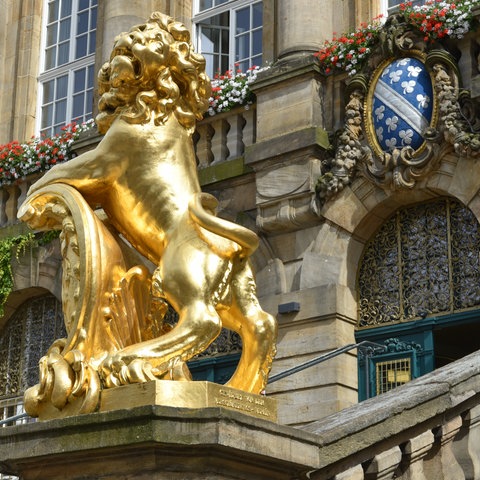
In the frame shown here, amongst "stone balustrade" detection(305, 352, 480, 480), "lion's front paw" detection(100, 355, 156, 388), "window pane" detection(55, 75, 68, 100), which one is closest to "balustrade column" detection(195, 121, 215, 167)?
"window pane" detection(55, 75, 68, 100)

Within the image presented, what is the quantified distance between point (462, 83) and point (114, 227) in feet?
21.7

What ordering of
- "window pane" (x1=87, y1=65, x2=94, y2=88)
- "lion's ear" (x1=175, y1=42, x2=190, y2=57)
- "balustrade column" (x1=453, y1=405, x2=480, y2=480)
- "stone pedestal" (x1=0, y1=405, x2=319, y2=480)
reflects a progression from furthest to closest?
"window pane" (x1=87, y1=65, x2=94, y2=88)
"balustrade column" (x1=453, y1=405, x2=480, y2=480)
"lion's ear" (x1=175, y1=42, x2=190, y2=57)
"stone pedestal" (x1=0, y1=405, x2=319, y2=480)

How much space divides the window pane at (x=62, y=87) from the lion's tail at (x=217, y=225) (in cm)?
1214

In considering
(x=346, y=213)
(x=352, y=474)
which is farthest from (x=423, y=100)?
Answer: (x=352, y=474)

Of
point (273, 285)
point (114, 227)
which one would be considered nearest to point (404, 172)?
point (273, 285)

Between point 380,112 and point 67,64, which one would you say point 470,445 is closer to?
point 380,112

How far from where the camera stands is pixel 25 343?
51.6 ft

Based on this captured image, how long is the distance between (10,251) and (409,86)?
6177 millimetres

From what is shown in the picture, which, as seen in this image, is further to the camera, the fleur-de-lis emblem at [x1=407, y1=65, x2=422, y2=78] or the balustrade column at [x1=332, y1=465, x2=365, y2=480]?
the fleur-de-lis emblem at [x1=407, y1=65, x2=422, y2=78]

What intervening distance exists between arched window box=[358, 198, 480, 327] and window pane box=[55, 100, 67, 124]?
22.0 feet

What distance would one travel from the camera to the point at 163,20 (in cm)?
590

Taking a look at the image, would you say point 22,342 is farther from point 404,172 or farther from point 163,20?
point 163,20

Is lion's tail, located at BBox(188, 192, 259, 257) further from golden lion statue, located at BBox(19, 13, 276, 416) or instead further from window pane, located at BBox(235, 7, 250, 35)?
window pane, located at BBox(235, 7, 250, 35)

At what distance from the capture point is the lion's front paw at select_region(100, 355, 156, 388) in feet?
16.1
